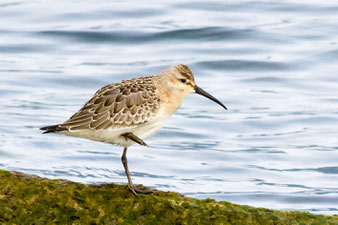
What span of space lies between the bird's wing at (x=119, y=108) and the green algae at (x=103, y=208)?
1060 mm

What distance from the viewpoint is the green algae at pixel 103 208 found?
799cm

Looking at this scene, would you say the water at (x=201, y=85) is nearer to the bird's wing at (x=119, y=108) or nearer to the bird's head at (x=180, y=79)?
the bird's head at (x=180, y=79)

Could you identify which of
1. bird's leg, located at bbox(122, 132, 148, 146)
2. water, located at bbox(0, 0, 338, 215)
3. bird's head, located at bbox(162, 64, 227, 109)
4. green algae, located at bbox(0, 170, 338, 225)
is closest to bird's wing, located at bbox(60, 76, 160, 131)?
bird's leg, located at bbox(122, 132, 148, 146)

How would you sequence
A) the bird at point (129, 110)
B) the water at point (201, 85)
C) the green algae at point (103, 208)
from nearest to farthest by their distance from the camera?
the green algae at point (103, 208) → the bird at point (129, 110) → the water at point (201, 85)

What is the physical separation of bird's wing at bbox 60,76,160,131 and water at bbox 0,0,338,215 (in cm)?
665

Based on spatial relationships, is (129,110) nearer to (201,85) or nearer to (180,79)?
(180,79)

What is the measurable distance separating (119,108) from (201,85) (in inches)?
577

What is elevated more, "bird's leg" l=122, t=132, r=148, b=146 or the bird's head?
the bird's head

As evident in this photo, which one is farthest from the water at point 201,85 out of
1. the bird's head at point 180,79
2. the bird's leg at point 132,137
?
the bird's leg at point 132,137

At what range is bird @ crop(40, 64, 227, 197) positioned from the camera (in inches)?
369

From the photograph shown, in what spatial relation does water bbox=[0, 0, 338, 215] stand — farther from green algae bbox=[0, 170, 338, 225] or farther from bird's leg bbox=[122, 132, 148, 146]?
green algae bbox=[0, 170, 338, 225]

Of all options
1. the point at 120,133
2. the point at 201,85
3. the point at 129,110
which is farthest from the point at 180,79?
the point at 201,85

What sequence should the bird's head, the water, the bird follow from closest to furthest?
the bird
the bird's head
the water

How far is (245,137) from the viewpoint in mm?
21109
